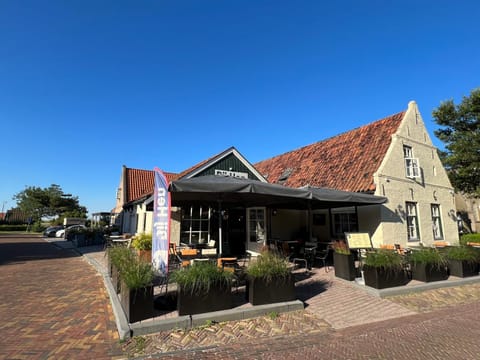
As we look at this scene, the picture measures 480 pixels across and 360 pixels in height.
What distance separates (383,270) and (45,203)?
52.9 meters

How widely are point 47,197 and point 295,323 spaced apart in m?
52.2

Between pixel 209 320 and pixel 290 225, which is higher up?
pixel 290 225

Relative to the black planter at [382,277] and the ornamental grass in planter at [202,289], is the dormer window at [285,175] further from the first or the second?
the ornamental grass in planter at [202,289]

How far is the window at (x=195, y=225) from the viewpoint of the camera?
11211 millimetres

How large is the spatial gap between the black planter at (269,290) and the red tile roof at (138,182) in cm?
1786

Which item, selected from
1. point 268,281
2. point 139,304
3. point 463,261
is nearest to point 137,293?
point 139,304

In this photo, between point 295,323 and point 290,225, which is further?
point 290,225

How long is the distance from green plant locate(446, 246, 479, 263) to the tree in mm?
11838

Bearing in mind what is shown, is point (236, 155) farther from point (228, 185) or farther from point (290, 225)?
point (228, 185)

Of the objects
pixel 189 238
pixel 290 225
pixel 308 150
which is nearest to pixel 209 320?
pixel 189 238

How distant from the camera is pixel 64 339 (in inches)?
158

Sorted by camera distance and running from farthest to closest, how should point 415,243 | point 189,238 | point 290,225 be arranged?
point 290,225 < point 415,243 < point 189,238

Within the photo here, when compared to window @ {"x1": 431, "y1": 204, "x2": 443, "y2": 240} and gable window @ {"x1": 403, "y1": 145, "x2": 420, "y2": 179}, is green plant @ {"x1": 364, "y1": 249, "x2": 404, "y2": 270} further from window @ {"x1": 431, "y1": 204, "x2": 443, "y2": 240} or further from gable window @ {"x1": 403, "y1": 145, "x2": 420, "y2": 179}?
window @ {"x1": 431, "y1": 204, "x2": 443, "y2": 240}

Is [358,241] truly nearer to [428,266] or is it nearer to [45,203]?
[428,266]
